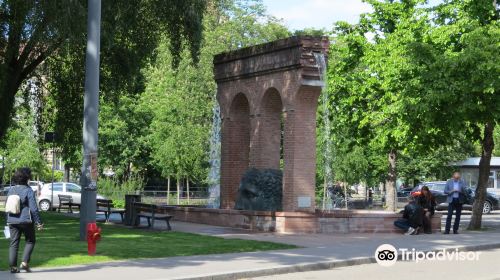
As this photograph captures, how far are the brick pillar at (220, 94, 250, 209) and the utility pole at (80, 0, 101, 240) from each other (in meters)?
8.90

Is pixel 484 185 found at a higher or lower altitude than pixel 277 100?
lower

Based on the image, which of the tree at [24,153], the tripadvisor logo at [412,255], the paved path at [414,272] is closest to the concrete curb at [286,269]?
the paved path at [414,272]

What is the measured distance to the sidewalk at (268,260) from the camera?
39.2ft

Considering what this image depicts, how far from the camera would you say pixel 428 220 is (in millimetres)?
22328

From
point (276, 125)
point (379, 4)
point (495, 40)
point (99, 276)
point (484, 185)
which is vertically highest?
point (379, 4)

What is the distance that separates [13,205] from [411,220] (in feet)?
42.6

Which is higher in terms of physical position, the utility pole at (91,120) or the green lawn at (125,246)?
the utility pole at (91,120)

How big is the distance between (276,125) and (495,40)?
735cm

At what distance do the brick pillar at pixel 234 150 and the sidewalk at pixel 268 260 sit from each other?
13.7 ft

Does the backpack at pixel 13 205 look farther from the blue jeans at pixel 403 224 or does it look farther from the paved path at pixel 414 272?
the blue jeans at pixel 403 224

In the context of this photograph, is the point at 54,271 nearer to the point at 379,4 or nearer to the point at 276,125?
the point at 276,125

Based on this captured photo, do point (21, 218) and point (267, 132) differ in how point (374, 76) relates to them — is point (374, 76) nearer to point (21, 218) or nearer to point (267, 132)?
point (267, 132)

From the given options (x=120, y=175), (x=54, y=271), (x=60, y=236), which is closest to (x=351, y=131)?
(x=60, y=236)

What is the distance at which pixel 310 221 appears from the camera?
20.7m
